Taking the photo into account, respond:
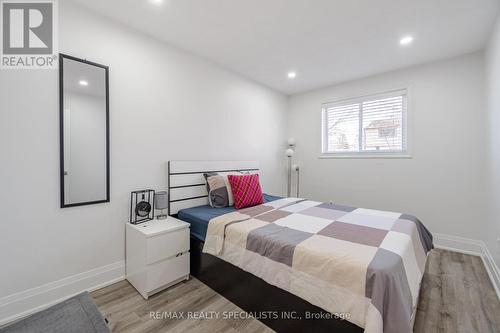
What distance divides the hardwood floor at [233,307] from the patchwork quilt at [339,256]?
39 centimetres

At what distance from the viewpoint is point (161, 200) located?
7.61ft

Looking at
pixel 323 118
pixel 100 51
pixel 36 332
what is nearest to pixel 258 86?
→ pixel 323 118

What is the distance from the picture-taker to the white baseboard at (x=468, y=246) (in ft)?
7.77

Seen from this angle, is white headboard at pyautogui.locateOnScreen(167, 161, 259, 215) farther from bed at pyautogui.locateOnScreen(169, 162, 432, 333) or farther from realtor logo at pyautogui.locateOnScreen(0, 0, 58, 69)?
realtor logo at pyautogui.locateOnScreen(0, 0, 58, 69)

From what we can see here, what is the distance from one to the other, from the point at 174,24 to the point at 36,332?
2564 millimetres

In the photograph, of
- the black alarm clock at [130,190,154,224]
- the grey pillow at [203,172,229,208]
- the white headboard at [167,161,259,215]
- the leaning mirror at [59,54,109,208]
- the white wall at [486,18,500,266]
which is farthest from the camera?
the grey pillow at [203,172,229,208]

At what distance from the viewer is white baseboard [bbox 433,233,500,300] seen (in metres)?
2.37

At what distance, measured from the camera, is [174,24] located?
7.30ft

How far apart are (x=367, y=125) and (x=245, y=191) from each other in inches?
96.8

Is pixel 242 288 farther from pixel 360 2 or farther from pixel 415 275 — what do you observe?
pixel 360 2

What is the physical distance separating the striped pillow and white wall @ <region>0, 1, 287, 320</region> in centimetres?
63

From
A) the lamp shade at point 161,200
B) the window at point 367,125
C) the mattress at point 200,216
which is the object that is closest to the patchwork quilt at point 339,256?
the mattress at point 200,216

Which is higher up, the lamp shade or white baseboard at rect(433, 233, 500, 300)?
the lamp shade

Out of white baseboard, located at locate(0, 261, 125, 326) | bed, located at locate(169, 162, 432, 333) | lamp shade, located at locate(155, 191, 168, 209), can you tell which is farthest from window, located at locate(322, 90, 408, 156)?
white baseboard, located at locate(0, 261, 125, 326)
